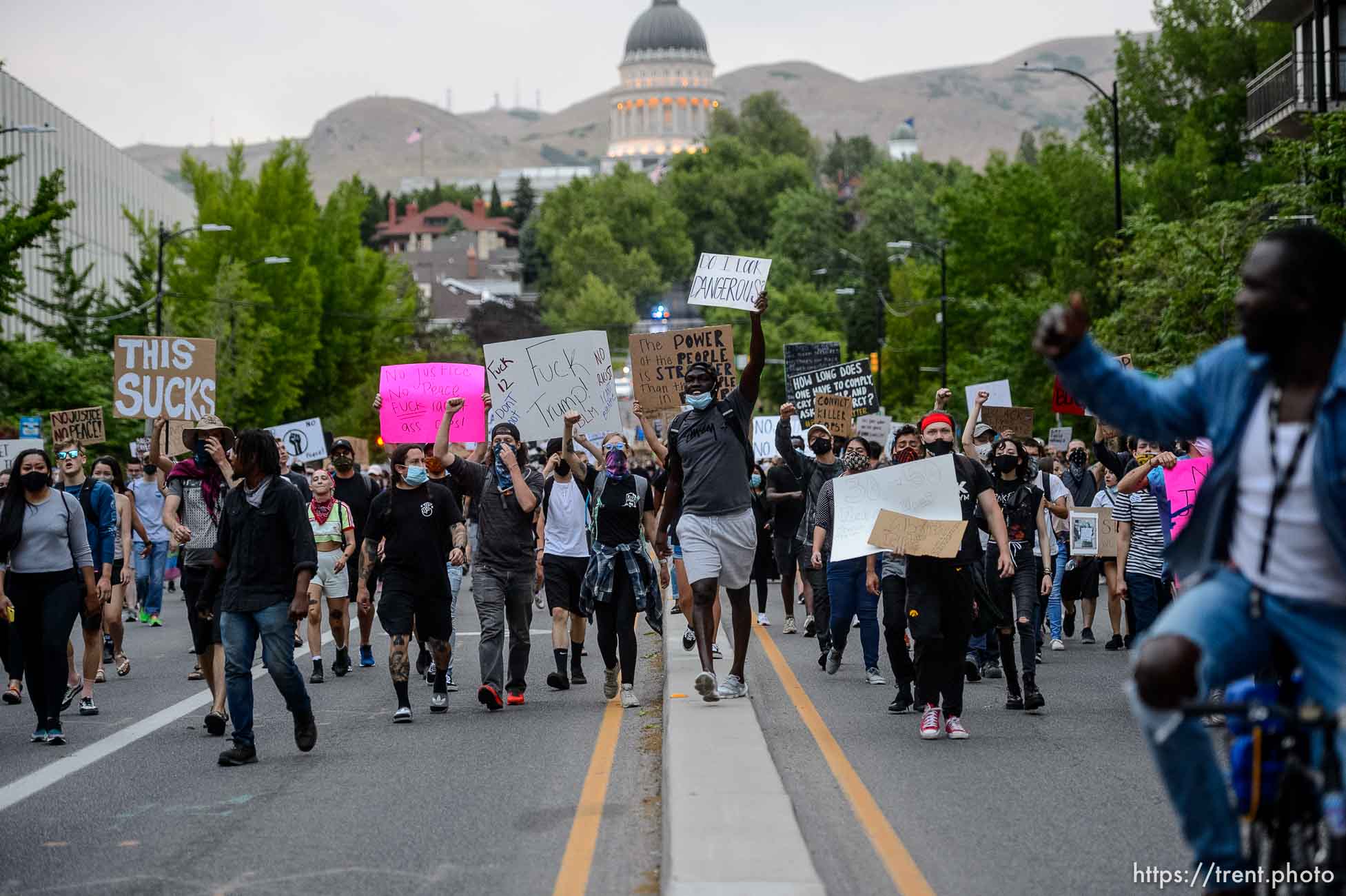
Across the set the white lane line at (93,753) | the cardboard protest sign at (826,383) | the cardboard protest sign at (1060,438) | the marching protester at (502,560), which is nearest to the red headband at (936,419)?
the marching protester at (502,560)

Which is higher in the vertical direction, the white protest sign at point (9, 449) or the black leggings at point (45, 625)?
the white protest sign at point (9, 449)

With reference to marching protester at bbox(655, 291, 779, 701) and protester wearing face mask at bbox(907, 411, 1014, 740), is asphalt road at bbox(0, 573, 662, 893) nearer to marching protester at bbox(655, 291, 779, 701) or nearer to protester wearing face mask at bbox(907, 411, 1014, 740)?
marching protester at bbox(655, 291, 779, 701)

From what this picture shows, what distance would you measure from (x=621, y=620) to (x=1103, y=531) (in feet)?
19.7

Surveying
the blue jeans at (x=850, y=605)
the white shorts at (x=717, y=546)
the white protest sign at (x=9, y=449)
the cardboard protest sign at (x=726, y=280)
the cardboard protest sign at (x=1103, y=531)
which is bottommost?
the blue jeans at (x=850, y=605)

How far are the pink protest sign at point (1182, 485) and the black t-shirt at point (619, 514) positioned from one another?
3.64m

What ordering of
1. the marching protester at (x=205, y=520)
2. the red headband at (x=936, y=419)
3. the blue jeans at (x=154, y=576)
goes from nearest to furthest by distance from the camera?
the marching protester at (x=205, y=520) < the red headband at (x=936, y=419) < the blue jeans at (x=154, y=576)

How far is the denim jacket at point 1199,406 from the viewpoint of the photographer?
4.62m

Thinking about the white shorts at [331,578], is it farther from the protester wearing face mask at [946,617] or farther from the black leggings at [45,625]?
the protester wearing face mask at [946,617]

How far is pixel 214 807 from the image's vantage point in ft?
27.7

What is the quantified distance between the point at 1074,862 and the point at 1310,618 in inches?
106

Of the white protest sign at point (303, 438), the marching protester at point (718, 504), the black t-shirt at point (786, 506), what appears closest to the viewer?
the marching protester at point (718, 504)

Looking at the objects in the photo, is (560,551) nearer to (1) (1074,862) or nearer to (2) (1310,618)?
(1) (1074,862)

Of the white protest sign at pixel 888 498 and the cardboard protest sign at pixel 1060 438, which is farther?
the cardboard protest sign at pixel 1060 438

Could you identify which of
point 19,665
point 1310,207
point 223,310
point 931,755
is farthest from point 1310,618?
point 223,310
